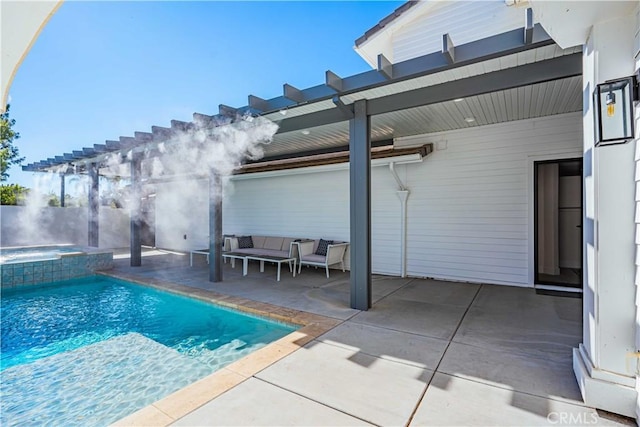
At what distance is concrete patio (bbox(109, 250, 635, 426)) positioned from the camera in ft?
6.53

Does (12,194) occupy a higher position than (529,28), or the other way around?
(529,28)

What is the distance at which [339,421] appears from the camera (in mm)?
1936

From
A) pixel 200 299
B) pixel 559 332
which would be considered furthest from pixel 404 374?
pixel 200 299

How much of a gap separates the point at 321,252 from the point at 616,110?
5752mm

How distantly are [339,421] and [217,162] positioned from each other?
5.35 m

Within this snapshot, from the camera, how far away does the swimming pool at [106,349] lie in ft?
8.00

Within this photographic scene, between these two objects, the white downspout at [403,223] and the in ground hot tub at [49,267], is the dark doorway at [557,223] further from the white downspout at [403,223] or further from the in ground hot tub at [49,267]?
the in ground hot tub at [49,267]

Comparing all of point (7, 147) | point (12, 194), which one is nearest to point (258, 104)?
point (12, 194)

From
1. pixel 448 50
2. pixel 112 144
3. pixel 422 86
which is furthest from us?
pixel 112 144

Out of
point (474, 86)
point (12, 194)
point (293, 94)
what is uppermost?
point (293, 94)

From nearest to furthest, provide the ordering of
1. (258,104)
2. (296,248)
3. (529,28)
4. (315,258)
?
(529,28) → (258,104) → (315,258) → (296,248)

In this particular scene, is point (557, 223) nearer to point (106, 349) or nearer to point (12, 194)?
point (106, 349)
